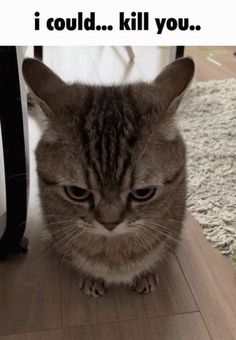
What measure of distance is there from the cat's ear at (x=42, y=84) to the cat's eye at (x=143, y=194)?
253 millimetres

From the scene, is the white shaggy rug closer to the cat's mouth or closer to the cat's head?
the cat's head

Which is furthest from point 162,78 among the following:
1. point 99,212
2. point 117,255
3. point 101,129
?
point 117,255

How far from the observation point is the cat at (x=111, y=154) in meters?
0.89

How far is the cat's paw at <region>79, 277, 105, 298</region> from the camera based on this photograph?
3.91 feet

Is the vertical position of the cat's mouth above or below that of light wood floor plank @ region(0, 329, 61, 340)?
above

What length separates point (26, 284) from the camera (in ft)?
4.02

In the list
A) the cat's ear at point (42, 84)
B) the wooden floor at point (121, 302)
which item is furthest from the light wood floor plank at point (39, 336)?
the cat's ear at point (42, 84)

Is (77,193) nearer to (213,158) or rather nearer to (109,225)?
(109,225)

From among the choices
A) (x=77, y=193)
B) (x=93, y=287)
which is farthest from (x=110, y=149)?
(x=93, y=287)

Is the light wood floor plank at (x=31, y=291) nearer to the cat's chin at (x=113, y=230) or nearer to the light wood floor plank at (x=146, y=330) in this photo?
the light wood floor plank at (x=146, y=330)

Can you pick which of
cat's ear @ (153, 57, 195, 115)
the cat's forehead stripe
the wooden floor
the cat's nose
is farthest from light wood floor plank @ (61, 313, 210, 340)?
cat's ear @ (153, 57, 195, 115)

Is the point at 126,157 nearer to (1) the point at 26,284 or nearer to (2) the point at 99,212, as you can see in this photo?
(2) the point at 99,212

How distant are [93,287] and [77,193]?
38cm

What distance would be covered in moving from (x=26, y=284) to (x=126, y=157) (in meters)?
0.57
